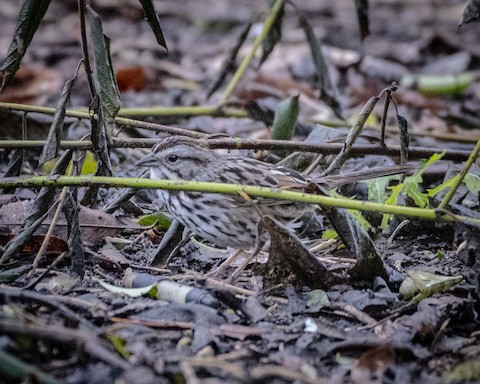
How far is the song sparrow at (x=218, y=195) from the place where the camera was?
402 centimetres

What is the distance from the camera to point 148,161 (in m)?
4.33

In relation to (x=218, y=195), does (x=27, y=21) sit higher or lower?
higher

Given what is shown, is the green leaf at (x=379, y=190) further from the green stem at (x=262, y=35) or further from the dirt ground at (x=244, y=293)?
the green stem at (x=262, y=35)

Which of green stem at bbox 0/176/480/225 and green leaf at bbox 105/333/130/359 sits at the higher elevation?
green stem at bbox 0/176/480/225

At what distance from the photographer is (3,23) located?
1000cm

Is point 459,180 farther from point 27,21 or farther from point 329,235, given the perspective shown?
point 27,21

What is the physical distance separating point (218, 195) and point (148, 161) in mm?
535

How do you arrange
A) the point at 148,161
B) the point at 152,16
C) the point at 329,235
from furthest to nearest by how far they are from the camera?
the point at 148,161
the point at 329,235
the point at 152,16

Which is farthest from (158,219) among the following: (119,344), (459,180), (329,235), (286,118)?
(459,180)

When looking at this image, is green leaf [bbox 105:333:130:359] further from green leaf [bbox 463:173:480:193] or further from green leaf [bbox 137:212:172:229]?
green leaf [bbox 463:173:480:193]

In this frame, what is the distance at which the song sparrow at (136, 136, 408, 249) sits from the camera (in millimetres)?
4016

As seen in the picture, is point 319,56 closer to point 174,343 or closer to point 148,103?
point 148,103

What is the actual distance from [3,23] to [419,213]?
821 cm

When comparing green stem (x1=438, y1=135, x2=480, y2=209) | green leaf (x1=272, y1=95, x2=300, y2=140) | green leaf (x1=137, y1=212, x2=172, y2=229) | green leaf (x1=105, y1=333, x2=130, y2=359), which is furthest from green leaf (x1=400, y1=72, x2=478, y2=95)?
green leaf (x1=105, y1=333, x2=130, y2=359)
